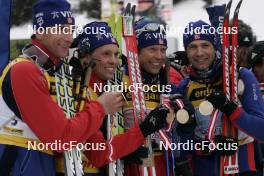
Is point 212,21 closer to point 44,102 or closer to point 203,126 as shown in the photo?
point 203,126

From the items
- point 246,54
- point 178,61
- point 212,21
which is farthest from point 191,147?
point 178,61

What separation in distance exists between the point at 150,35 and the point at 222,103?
2.51 ft

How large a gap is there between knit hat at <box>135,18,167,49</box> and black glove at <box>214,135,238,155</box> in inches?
33.3

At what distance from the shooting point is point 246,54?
4992 millimetres

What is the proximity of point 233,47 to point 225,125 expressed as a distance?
0.60 meters

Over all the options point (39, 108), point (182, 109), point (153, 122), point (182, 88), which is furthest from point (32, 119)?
point (182, 88)

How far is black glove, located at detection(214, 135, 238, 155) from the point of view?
382 centimetres

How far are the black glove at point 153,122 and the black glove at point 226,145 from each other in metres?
0.59

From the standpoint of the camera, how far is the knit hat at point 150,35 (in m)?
3.97

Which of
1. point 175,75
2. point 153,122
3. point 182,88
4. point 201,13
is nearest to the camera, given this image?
point 153,122

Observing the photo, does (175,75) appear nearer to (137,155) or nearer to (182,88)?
(182,88)

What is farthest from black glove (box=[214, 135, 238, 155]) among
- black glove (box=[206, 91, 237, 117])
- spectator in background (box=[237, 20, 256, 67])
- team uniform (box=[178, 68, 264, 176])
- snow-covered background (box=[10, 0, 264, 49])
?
snow-covered background (box=[10, 0, 264, 49])

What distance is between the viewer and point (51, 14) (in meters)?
3.27

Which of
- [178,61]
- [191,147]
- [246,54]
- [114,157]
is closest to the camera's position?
[114,157]
